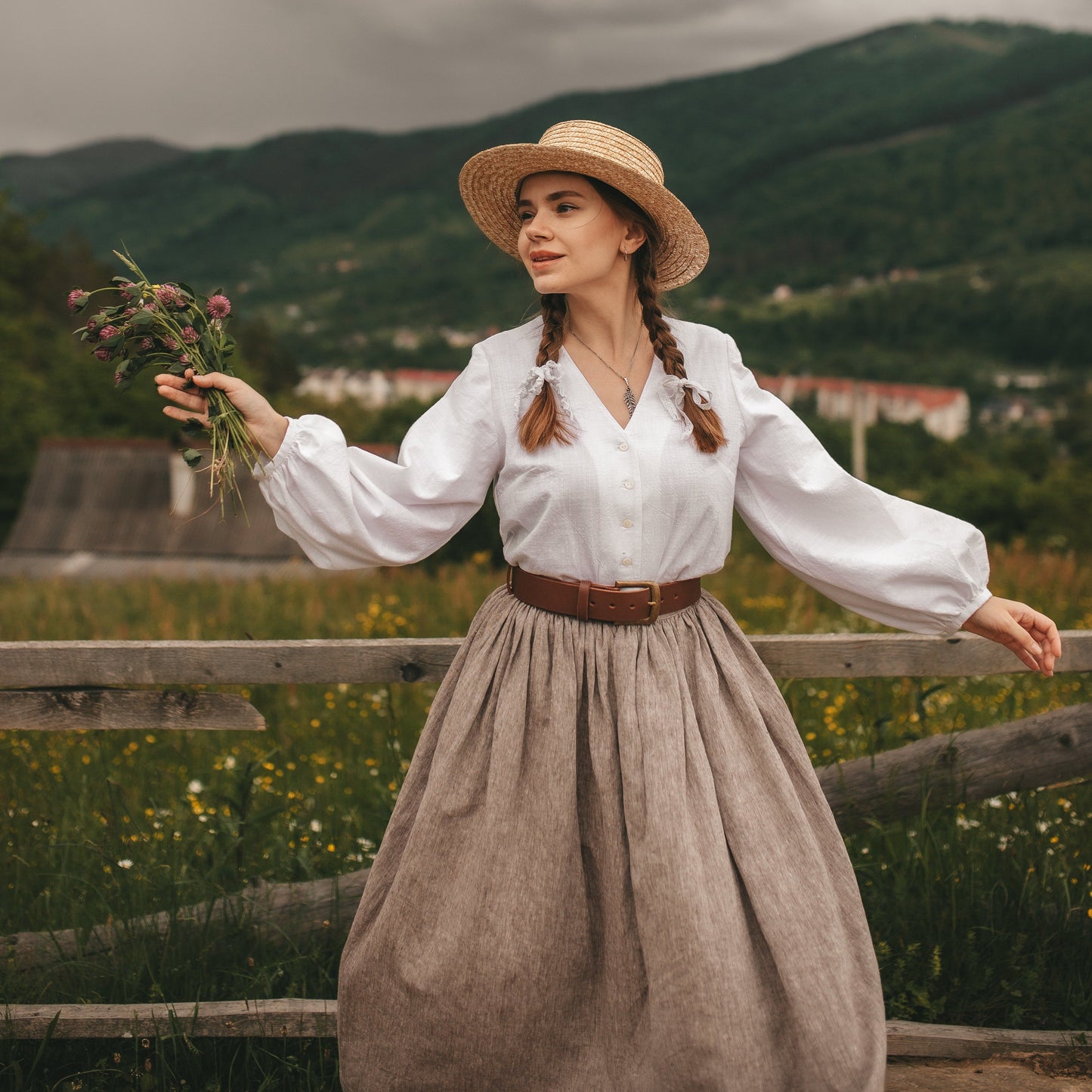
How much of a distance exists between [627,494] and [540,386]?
0.31 metres

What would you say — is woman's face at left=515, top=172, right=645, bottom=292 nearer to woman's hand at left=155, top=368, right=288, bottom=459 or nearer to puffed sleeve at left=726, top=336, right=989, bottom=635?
puffed sleeve at left=726, top=336, right=989, bottom=635

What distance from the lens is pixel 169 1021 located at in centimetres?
254

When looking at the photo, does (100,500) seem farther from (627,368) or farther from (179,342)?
(627,368)

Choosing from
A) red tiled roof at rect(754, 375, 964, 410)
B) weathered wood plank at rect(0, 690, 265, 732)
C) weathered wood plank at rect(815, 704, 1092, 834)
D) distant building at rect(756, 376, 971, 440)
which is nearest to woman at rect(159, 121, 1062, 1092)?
weathered wood plank at rect(815, 704, 1092, 834)

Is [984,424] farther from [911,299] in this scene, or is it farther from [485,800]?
[485,800]

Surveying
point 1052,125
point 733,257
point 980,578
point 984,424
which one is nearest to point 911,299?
point 733,257

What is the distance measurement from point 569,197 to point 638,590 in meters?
0.89

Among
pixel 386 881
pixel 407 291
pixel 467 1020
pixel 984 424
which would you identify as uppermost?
pixel 407 291

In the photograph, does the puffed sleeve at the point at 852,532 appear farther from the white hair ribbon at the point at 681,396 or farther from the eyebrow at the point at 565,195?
the eyebrow at the point at 565,195

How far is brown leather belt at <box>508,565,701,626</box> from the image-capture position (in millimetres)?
2348

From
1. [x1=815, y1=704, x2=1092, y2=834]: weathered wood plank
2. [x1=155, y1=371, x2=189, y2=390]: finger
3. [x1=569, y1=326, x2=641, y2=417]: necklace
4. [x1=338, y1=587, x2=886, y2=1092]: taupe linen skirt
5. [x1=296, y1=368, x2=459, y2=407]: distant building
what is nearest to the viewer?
[x1=338, y1=587, x2=886, y2=1092]: taupe linen skirt

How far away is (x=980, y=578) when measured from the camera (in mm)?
2529

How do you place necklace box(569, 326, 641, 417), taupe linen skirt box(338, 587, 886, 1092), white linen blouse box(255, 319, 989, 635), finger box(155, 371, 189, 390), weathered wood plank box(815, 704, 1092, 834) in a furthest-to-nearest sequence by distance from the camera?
weathered wood plank box(815, 704, 1092, 834), necklace box(569, 326, 641, 417), white linen blouse box(255, 319, 989, 635), finger box(155, 371, 189, 390), taupe linen skirt box(338, 587, 886, 1092)

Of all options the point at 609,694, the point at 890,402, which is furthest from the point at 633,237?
the point at 890,402
